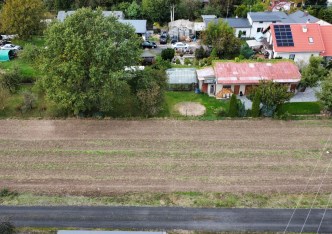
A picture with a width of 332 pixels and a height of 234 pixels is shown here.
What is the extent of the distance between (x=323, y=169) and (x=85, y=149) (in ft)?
63.8

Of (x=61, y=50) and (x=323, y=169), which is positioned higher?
(x=61, y=50)

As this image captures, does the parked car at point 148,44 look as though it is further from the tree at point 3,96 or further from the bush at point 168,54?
the tree at point 3,96

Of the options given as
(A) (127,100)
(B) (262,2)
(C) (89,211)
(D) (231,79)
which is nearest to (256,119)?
(D) (231,79)

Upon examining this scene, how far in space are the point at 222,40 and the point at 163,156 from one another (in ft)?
74.7

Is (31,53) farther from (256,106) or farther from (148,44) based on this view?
(256,106)

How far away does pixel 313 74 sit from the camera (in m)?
43.3

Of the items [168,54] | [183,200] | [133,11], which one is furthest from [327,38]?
[183,200]

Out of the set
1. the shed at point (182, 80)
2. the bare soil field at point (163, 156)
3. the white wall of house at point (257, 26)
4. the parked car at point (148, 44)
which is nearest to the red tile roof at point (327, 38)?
Answer: the white wall of house at point (257, 26)

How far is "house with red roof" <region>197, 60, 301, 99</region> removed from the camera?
43469 millimetres

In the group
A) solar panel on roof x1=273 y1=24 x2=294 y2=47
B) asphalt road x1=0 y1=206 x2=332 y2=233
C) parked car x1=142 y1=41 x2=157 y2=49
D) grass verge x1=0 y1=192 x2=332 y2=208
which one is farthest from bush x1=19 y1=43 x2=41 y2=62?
solar panel on roof x1=273 y1=24 x2=294 y2=47

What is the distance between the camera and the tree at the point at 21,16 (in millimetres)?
51750

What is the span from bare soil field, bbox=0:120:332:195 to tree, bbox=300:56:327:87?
5.66 m

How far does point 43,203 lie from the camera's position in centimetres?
2822

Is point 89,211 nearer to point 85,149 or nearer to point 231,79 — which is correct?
point 85,149
